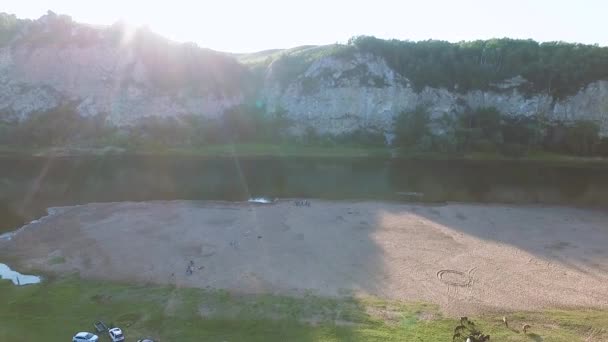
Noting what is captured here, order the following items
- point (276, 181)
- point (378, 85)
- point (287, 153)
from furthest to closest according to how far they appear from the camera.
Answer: point (378, 85) → point (287, 153) → point (276, 181)

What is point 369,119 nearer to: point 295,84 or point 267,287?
point 295,84

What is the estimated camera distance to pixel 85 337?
19594 millimetres

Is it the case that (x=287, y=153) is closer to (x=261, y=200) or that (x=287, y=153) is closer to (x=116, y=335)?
(x=261, y=200)

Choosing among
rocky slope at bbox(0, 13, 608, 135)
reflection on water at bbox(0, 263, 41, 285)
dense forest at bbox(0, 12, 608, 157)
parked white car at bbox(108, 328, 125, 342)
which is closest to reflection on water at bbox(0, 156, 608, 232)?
dense forest at bbox(0, 12, 608, 157)

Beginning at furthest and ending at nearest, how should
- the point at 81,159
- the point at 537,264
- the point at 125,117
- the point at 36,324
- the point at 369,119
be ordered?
the point at 369,119 < the point at 125,117 < the point at 81,159 < the point at 537,264 < the point at 36,324

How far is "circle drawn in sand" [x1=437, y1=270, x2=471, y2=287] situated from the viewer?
1107 inches

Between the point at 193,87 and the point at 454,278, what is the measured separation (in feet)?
231

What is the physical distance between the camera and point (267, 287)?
26.9 metres

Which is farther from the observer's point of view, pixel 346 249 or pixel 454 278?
pixel 346 249

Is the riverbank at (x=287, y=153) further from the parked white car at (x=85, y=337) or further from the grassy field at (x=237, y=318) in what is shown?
the parked white car at (x=85, y=337)

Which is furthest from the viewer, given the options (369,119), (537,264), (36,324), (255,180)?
(369,119)

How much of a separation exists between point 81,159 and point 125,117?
1547cm

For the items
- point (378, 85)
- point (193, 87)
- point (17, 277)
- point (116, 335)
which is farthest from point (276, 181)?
point (378, 85)

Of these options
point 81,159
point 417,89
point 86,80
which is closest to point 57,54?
point 86,80
